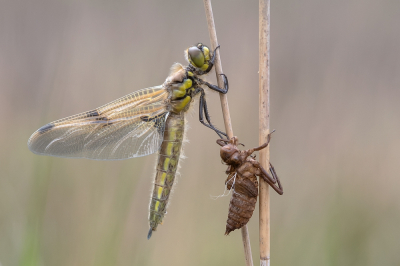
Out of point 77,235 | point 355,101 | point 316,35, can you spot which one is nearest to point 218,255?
point 77,235

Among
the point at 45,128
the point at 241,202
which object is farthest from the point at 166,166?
the point at 45,128

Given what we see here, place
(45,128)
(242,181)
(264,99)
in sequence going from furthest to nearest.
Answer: (45,128) → (242,181) → (264,99)

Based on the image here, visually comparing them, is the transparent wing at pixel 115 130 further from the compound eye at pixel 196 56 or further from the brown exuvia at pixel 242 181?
the brown exuvia at pixel 242 181

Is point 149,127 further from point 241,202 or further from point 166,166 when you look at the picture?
point 241,202

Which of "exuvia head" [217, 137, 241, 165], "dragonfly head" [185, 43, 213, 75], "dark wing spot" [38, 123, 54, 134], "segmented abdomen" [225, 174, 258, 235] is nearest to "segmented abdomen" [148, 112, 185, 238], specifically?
"dragonfly head" [185, 43, 213, 75]

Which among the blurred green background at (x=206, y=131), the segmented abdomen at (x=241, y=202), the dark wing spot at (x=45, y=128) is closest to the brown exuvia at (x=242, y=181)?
the segmented abdomen at (x=241, y=202)

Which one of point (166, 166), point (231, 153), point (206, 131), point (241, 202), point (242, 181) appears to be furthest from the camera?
point (206, 131)
